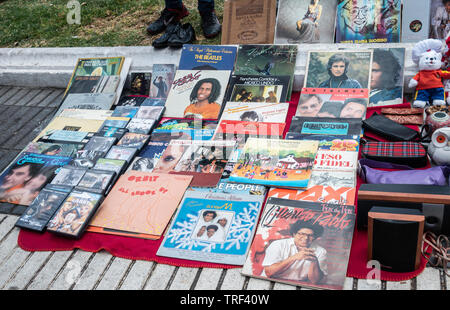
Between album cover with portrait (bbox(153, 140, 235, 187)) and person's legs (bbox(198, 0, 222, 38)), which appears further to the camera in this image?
person's legs (bbox(198, 0, 222, 38))

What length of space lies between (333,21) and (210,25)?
991mm

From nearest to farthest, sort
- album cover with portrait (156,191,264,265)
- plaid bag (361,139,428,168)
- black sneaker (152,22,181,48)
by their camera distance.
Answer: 1. album cover with portrait (156,191,264,265)
2. plaid bag (361,139,428,168)
3. black sneaker (152,22,181,48)

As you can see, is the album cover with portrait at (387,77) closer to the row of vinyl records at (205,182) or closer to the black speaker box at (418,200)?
the row of vinyl records at (205,182)

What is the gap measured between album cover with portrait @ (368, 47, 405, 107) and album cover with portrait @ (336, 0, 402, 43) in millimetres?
218

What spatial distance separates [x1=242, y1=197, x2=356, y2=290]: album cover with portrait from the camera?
164 cm

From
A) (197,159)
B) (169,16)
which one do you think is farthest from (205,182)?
(169,16)

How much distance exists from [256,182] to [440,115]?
105 centimetres

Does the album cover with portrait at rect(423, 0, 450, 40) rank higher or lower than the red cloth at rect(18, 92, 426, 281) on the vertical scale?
higher

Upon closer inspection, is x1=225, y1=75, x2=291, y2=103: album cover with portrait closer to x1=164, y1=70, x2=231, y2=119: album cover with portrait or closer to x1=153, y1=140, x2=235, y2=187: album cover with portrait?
x1=164, y1=70, x2=231, y2=119: album cover with portrait

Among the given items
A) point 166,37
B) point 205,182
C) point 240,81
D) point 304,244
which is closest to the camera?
point 304,244

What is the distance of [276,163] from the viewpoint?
7.31ft

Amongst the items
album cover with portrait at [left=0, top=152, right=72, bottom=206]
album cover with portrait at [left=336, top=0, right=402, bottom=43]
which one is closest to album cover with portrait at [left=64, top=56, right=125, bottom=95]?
album cover with portrait at [left=0, top=152, right=72, bottom=206]

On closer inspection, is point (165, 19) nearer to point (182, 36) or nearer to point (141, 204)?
point (182, 36)
